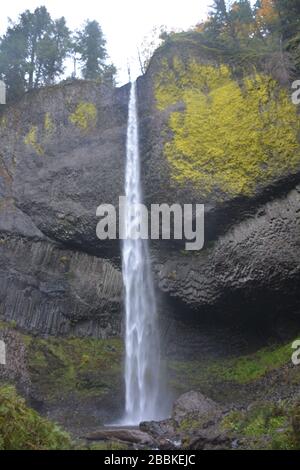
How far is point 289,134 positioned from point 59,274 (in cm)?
1201

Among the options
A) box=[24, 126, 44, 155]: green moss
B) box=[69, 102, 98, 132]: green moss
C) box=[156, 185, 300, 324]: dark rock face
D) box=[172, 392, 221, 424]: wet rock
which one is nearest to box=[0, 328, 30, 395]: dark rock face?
box=[172, 392, 221, 424]: wet rock

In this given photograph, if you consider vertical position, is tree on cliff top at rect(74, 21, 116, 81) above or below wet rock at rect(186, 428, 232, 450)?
above

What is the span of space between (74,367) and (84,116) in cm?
1284

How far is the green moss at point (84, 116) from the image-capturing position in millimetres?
23969

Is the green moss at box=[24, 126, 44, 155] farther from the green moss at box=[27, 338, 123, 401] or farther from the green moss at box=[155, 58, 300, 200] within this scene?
the green moss at box=[27, 338, 123, 401]

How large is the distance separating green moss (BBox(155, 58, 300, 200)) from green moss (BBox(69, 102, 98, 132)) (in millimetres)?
3636

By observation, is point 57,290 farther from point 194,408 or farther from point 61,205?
point 194,408

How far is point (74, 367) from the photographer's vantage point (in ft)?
61.6

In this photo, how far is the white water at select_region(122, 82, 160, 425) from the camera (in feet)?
59.7

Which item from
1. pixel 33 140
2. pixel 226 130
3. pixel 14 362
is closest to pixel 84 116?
pixel 33 140

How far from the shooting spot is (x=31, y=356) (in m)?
18.3

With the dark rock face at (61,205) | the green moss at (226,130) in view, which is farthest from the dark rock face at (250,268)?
the dark rock face at (61,205)

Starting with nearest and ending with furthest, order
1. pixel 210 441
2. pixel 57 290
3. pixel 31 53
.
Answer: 1. pixel 210 441
2. pixel 57 290
3. pixel 31 53

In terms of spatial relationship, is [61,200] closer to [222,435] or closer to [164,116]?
[164,116]
